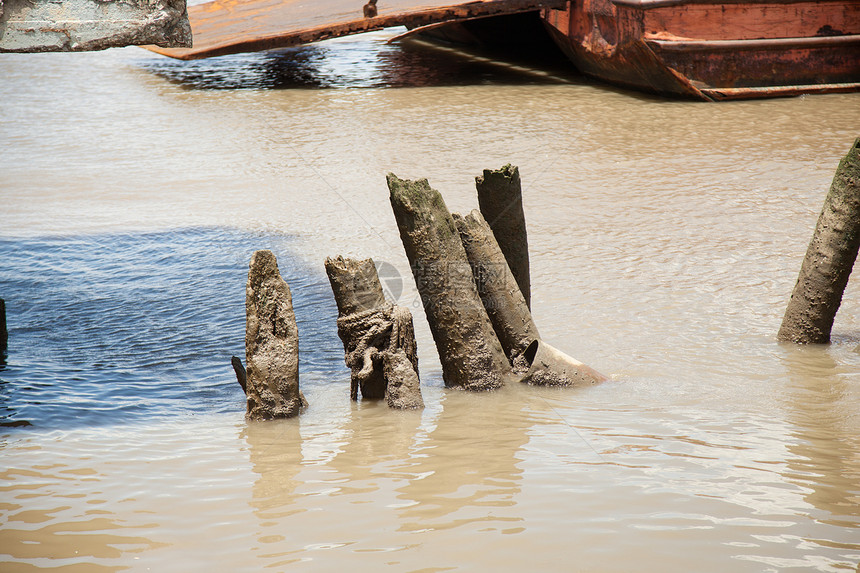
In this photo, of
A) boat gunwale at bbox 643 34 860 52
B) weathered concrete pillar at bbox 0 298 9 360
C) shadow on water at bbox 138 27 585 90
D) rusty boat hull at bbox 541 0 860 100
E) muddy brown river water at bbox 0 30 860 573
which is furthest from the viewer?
shadow on water at bbox 138 27 585 90

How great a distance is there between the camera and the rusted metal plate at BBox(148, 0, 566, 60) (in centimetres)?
1236

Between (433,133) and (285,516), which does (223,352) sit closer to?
(285,516)

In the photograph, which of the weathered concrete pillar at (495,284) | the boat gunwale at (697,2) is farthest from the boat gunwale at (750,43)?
the weathered concrete pillar at (495,284)

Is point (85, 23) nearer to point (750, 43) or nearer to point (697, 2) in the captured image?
point (697, 2)

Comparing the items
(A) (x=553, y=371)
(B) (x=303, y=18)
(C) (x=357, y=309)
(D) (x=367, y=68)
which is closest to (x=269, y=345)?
A: (C) (x=357, y=309)

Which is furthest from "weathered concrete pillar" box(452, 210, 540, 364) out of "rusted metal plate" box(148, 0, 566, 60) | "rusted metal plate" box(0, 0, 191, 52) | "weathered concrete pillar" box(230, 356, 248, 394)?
"rusted metal plate" box(148, 0, 566, 60)

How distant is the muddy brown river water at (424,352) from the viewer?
3141 millimetres

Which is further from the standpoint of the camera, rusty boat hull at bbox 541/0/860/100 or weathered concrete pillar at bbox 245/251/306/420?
rusty boat hull at bbox 541/0/860/100

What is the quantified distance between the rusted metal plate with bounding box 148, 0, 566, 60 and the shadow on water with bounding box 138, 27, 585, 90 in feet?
2.87

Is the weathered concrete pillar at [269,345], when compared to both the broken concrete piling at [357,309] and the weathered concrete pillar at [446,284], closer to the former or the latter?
the broken concrete piling at [357,309]

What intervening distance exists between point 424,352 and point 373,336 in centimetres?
102

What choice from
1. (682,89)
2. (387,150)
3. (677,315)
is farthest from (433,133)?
(677,315)

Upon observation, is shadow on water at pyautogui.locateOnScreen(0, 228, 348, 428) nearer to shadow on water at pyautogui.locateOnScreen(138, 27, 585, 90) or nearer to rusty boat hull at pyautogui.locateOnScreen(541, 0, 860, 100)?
rusty boat hull at pyautogui.locateOnScreen(541, 0, 860, 100)

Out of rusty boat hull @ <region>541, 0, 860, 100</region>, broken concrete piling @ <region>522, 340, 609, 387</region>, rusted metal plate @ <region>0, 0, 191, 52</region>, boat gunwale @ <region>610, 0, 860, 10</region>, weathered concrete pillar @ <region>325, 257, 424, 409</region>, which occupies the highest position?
boat gunwale @ <region>610, 0, 860, 10</region>
